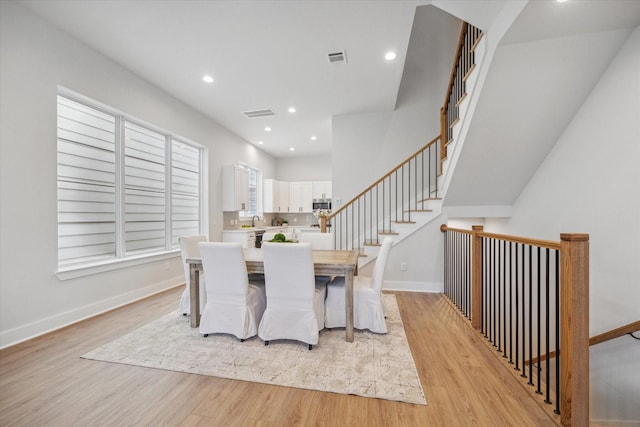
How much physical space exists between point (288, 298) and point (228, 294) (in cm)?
59

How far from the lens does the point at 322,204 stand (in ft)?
26.9

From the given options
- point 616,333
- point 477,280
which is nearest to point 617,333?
point 616,333

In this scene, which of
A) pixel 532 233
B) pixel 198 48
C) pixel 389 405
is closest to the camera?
pixel 389 405

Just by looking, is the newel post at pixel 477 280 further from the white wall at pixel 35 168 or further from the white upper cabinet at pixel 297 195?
the white upper cabinet at pixel 297 195

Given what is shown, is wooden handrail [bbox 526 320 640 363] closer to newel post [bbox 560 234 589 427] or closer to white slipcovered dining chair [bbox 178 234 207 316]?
newel post [bbox 560 234 589 427]

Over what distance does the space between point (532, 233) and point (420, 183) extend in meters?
1.91

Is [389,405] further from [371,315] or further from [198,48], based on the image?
[198,48]

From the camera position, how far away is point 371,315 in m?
2.77

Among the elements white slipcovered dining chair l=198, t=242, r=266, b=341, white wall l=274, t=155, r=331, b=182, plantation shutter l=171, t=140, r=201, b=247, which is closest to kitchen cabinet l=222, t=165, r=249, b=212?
plantation shutter l=171, t=140, r=201, b=247

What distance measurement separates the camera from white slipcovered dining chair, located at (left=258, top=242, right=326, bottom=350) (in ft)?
7.78

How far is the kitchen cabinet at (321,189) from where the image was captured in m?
8.20

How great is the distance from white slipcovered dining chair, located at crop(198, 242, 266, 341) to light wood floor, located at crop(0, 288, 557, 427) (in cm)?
59

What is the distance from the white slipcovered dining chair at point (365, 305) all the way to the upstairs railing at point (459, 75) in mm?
2093

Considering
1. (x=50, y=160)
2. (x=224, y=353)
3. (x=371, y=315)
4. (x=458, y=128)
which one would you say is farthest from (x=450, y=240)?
(x=50, y=160)
